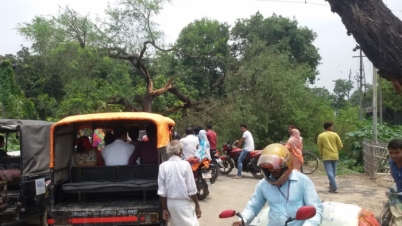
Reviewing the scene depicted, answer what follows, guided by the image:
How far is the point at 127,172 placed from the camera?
288 inches

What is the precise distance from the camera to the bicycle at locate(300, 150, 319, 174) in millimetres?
16141

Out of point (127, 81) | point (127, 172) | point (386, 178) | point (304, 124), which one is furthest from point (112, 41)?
point (127, 172)

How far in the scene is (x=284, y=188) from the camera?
11.7ft

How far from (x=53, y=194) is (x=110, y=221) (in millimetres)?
1038

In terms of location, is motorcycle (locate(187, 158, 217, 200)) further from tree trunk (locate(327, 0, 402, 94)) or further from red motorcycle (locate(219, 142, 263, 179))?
tree trunk (locate(327, 0, 402, 94))

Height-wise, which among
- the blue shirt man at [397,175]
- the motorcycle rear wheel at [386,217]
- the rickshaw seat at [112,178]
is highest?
the blue shirt man at [397,175]

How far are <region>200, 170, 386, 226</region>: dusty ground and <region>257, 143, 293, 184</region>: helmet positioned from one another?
5288 millimetres

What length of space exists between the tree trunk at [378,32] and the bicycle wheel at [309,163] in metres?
9.30

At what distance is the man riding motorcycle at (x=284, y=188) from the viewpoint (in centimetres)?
346

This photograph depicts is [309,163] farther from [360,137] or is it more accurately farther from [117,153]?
[117,153]

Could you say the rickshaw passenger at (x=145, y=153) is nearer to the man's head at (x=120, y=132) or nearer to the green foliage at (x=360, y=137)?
the man's head at (x=120, y=132)

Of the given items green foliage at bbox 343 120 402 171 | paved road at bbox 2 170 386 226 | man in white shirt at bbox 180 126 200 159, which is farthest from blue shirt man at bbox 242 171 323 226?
green foliage at bbox 343 120 402 171

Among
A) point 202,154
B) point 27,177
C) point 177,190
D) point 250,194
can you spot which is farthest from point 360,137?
point 177,190

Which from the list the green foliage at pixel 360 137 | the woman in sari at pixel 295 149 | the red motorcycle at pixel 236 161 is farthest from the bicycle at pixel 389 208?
the green foliage at pixel 360 137
